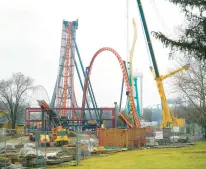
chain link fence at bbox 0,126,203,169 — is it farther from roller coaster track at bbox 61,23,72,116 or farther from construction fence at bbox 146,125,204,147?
roller coaster track at bbox 61,23,72,116

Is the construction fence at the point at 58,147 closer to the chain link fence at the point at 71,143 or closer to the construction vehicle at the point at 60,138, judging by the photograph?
the chain link fence at the point at 71,143

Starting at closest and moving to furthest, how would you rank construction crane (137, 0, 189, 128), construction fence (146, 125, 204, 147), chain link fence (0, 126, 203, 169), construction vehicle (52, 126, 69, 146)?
chain link fence (0, 126, 203, 169) → construction vehicle (52, 126, 69, 146) → construction fence (146, 125, 204, 147) → construction crane (137, 0, 189, 128)

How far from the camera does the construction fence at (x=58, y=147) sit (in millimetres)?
18264

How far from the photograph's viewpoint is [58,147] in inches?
1188

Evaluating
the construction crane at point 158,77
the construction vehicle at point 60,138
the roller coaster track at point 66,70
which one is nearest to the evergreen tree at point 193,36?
the construction vehicle at point 60,138

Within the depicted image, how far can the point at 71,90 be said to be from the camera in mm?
60906

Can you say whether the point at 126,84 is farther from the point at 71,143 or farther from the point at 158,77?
the point at 71,143

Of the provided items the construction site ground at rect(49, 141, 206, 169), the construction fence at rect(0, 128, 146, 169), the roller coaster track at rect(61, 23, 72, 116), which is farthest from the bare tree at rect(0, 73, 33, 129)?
the construction site ground at rect(49, 141, 206, 169)

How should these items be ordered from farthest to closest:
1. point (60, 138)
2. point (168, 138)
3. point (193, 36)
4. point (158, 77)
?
point (158, 77) → point (168, 138) → point (60, 138) → point (193, 36)

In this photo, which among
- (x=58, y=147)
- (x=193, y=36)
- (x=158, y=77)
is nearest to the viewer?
(x=193, y=36)

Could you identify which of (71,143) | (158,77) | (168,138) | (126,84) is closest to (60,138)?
(71,143)

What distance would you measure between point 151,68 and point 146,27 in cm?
521

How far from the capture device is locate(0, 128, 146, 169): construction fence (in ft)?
59.9

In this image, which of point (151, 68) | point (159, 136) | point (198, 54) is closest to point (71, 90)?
point (151, 68)
